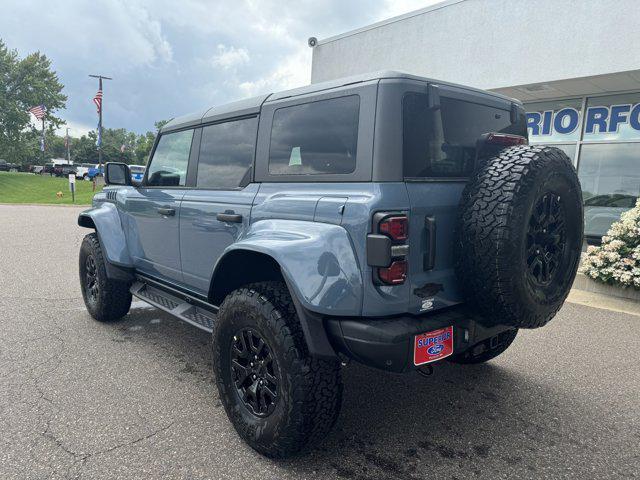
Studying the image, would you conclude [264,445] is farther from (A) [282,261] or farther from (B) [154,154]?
(B) [154,154]

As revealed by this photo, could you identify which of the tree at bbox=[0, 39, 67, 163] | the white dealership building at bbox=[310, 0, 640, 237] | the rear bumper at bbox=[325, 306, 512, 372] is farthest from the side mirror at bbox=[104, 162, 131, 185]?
the tree at bbox=[0, 39, 67, 163]

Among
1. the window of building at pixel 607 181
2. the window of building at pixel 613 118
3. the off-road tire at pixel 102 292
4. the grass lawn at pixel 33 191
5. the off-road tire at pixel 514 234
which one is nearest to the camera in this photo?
the off-road tire at pixel 514 234

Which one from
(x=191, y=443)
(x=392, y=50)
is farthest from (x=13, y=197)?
(x=191, y=443)

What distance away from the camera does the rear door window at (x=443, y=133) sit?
2.25m

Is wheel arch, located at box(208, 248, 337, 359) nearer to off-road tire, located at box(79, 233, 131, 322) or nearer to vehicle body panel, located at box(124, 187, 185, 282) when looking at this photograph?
vehicle body panel, located at box(124, 187, 185, 282)

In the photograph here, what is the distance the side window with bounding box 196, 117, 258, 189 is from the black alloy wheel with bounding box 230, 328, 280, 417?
1.01m

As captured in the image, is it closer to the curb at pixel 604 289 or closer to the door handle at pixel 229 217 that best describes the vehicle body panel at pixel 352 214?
the door handle at pixel 229 217

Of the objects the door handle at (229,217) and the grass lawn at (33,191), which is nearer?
the door handle at (229,217)

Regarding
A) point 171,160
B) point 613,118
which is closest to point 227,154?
point 171,160

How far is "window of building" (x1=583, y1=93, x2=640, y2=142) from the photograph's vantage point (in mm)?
9031

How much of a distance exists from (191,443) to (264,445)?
1.50 feet

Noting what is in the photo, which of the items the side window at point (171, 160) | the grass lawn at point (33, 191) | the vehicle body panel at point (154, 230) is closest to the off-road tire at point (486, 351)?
the vehicle body panel at point (154, 230)

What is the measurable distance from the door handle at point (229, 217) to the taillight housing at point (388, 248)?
1013 millimetres

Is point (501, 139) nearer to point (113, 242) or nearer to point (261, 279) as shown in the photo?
point (261, 279)
